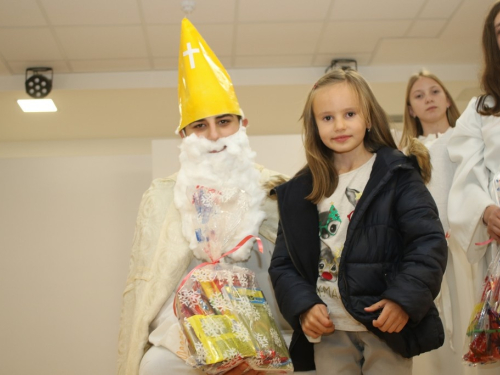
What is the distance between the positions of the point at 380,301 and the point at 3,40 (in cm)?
395

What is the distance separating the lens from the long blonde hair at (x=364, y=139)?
1.79m

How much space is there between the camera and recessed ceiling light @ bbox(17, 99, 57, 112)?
5.03 metres

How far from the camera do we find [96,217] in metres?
5.04

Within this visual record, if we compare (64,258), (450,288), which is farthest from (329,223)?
(64,258)

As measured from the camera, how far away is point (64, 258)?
4832mm

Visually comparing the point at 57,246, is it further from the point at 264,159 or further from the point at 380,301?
the point at 380,301

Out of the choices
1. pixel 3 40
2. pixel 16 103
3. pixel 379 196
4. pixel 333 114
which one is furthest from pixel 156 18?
pixel 379 196

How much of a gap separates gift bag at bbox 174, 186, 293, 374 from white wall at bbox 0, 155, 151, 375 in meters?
3.09

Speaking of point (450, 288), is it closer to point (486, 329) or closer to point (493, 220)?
point (493, 220)

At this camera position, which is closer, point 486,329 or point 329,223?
point 486,329

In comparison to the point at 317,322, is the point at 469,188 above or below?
above

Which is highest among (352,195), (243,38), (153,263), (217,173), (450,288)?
(243,38)

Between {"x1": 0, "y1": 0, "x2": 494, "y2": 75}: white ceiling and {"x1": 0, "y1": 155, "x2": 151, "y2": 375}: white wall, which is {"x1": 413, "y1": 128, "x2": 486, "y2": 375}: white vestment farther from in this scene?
{"x1": 0, "y1": 155, "x2": 151, "y2": 375}: white wall

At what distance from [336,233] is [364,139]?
0.35m
